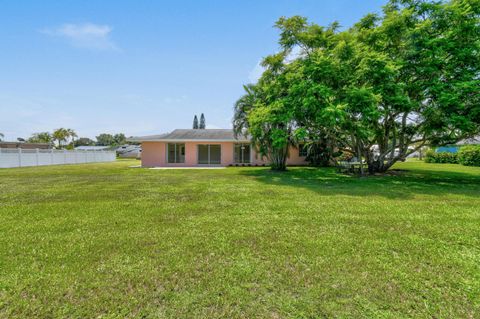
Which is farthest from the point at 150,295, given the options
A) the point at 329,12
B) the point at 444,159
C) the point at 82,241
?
the point at 444,159

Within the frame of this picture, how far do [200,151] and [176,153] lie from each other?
2288 millimetres

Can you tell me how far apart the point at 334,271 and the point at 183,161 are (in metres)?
20.5

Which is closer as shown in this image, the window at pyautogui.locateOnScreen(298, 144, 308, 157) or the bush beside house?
the bush beside house

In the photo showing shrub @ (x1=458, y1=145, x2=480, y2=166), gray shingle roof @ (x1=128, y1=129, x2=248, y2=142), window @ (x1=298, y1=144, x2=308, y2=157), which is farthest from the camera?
window @ (x1=298, y1=144, x2=308, y2=157)

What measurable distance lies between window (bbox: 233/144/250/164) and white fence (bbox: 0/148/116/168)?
19256 mm

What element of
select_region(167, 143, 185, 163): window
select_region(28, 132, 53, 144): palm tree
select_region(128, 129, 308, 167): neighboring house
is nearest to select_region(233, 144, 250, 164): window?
select_region(128, 129, 308, 167): neighboring house

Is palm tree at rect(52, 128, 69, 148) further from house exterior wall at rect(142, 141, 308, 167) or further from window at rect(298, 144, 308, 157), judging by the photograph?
window at rect(298, 144, 308, 157)

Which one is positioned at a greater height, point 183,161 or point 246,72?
A: point 246,72

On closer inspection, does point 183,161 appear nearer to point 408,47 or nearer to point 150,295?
point 408,47

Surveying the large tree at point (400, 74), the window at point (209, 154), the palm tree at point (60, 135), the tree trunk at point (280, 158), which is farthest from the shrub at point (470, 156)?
the palm tree at point (60, 135)

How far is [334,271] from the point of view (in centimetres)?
306

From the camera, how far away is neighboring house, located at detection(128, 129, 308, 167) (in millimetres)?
21438

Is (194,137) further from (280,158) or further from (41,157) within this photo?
(41,157)

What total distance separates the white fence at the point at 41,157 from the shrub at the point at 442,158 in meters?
41.5
